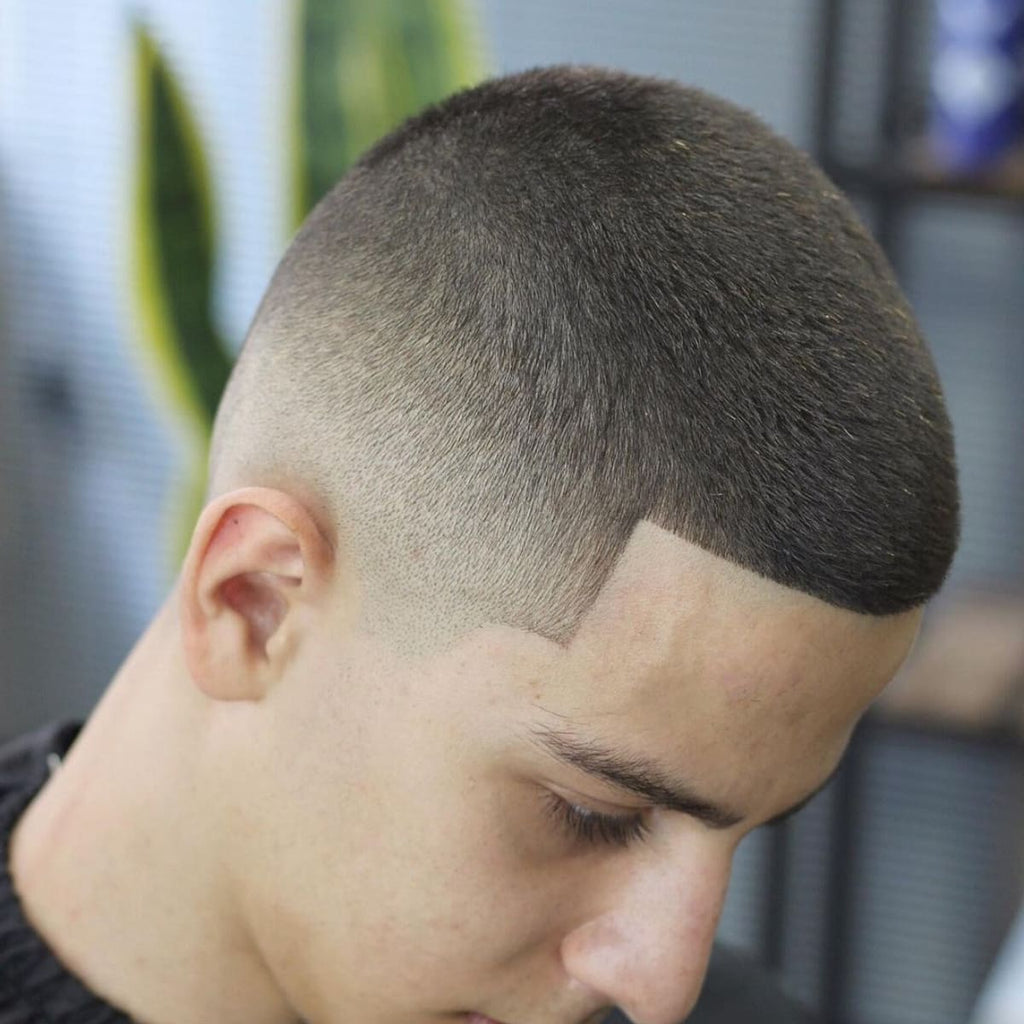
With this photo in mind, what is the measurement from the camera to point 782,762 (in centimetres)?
94

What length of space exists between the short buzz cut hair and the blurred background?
162 centimetres

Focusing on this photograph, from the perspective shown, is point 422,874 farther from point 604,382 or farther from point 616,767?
point 604,382

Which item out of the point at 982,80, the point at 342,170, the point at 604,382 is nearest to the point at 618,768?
the point at 604,382

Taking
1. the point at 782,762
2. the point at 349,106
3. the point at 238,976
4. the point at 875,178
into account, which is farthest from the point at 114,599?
the point at 782,762

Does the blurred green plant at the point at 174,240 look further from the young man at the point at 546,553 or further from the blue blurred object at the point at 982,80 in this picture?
the young man at the point at 546,553

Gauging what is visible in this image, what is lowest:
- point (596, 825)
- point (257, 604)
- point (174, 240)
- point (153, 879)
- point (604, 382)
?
point (174, 240)

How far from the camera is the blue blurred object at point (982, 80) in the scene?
2.38m


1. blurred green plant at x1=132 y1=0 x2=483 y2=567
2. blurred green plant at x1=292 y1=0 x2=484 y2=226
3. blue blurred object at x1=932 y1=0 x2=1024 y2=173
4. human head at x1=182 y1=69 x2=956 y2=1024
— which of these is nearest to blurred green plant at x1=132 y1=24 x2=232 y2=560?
blurred green plant at x1=132 y1=0 x2=483 y2=567

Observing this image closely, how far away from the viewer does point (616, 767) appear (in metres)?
0.90

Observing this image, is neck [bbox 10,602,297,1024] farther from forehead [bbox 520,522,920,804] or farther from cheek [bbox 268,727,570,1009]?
forehead [bbox 520,522,920,804]

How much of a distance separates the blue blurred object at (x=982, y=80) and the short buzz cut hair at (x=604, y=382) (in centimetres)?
155

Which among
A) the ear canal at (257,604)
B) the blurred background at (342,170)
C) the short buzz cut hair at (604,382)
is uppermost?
the short buzz cut hair at (604,382)

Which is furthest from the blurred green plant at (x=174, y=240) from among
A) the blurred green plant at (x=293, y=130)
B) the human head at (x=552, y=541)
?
the human head at (x=552, y=541)

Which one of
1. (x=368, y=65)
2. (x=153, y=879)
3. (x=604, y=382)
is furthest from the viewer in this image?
(x=368, y=65)
